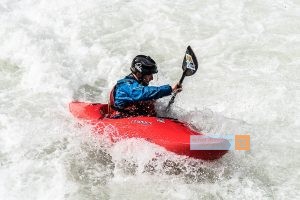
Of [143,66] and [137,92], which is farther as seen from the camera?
[143,66]

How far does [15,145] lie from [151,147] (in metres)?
1.85

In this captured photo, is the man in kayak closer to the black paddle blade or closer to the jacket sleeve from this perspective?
the jacket sleeve

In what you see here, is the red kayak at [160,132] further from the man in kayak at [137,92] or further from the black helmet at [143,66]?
the black helmet at [143,66]

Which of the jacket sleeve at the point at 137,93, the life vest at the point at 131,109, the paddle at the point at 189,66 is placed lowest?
the life vest at the point at 131,109

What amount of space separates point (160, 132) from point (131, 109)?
56 centimetres

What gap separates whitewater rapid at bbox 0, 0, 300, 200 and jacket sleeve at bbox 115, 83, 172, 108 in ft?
1.64

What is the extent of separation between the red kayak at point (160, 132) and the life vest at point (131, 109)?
13cm

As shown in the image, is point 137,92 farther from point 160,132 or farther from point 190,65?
point 190,65

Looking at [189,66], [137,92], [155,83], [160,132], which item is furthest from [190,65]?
[155,83]

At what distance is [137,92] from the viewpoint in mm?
5434

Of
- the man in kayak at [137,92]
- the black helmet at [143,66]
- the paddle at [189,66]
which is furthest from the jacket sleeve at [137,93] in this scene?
the paddle at [189,66]

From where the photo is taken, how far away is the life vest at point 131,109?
569 centimetres

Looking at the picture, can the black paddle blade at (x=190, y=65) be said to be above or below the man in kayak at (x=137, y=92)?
above

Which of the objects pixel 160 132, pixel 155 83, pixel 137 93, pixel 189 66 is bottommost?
pixel 160 132
